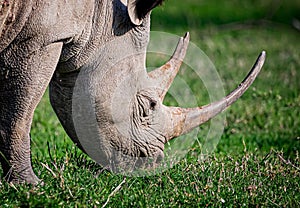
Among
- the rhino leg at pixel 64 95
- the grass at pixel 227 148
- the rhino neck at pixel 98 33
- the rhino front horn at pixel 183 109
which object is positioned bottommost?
the grass at pixel 227 148

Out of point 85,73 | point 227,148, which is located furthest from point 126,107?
point 227,148

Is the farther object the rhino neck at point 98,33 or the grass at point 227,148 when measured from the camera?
the rhino neck at point 98,33

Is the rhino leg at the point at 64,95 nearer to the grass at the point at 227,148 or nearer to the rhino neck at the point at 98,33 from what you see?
the rhino neck at the point at 98,33

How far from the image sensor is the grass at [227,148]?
202 inches

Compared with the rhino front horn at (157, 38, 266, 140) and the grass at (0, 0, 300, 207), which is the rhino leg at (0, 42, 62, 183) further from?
the rhino front horn at (157, 38, 266, 140)

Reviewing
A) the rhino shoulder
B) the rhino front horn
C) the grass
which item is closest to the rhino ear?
the rhino front horn

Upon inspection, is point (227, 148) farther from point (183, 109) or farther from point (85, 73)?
point (85, 73)

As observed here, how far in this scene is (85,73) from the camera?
18.1 feet

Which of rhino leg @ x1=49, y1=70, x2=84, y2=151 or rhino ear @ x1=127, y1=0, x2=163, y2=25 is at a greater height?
rhino ear @ x1=127, y1=0, x2=163, y2=25

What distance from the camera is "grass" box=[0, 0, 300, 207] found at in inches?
202

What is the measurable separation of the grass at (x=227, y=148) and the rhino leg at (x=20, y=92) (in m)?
0.20

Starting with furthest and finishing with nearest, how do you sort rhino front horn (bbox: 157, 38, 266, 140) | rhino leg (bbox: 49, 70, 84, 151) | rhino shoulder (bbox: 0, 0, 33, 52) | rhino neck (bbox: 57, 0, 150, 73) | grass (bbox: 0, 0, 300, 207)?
rhino front horn (bbox: 157, 38, 266, 140) < rhino leg (bbox: 49, 70, 84, 151) < rhino neck (bbox: 57, 0, 150, 73) < grass (bbox: 0, 0, 300, 207) < rhino shoulder (bbox: 0, 0, 33, 52)

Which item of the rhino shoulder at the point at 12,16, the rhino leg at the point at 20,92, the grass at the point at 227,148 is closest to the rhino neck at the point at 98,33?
the rhino leg at the point at 20,92

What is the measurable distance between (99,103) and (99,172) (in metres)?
0.62
